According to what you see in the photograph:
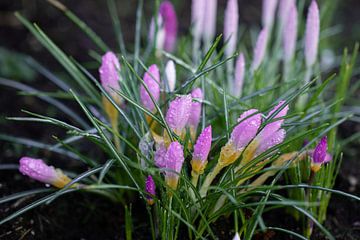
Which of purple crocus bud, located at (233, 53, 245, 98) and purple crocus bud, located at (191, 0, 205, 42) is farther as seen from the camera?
purple crocus bud, located at (191, 0, 205, 42)

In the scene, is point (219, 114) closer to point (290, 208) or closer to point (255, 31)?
point (290, 208)

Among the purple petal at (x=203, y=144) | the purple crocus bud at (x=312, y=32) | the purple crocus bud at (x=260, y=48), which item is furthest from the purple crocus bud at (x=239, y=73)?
the purple petal at (x=203, y=144)

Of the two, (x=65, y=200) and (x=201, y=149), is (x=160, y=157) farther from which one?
(x=65, y=200)

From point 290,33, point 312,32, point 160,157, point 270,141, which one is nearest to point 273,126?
point 270,141

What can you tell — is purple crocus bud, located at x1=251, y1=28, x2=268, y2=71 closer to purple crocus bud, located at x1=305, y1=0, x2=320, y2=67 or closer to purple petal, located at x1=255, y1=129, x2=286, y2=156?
purple crocus bud, located at x1=305, y1=0, x2=320, y2=67

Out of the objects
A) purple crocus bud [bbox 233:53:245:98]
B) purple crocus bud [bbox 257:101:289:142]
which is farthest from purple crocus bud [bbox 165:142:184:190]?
purple crocus bud [bbox 233:53:245:98]

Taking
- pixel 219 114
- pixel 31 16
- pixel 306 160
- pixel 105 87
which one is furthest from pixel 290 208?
pixel 31 16
